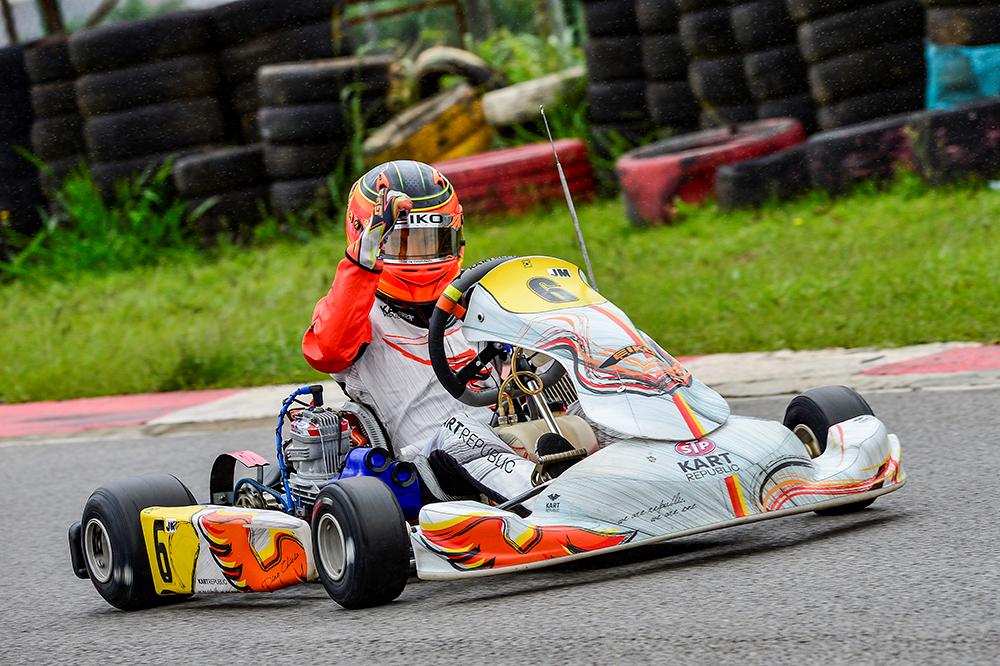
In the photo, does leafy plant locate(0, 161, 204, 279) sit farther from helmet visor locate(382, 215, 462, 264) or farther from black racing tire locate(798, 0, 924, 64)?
helmet visor locate(382, 215, 462, 264)

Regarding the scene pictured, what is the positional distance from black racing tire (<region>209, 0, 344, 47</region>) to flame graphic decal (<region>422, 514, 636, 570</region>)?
28.1 ft

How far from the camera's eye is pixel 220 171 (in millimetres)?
10656

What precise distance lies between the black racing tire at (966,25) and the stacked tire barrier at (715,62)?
164 centimetres

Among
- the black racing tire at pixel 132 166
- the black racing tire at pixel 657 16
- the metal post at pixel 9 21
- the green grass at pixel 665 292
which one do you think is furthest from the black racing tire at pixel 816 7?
the metal post at pixel 9 21

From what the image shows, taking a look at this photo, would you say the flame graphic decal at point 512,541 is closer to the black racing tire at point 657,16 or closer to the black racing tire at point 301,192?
the black racing tire at point 657,16

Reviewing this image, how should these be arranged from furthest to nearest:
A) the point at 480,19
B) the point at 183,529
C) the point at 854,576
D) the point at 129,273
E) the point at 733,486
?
the point at 480,19
the point at 129,273
the point at 183,529
the point at 733,486
the point at 854,576

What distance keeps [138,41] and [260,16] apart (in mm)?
1016

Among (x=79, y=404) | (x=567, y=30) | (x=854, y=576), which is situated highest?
(x=567, y=30)

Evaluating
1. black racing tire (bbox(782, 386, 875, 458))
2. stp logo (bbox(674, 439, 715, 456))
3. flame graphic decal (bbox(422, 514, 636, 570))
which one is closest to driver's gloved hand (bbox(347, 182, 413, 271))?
flame graphic decal (bbox(422, 514, 636, 570))

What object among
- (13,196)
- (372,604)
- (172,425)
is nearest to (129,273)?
(13,196)

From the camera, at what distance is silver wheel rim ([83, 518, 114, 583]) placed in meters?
3.57

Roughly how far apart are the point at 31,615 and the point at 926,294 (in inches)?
174

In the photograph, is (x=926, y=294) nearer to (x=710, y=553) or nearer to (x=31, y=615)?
(x=710, y=553)

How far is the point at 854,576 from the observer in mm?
2662
